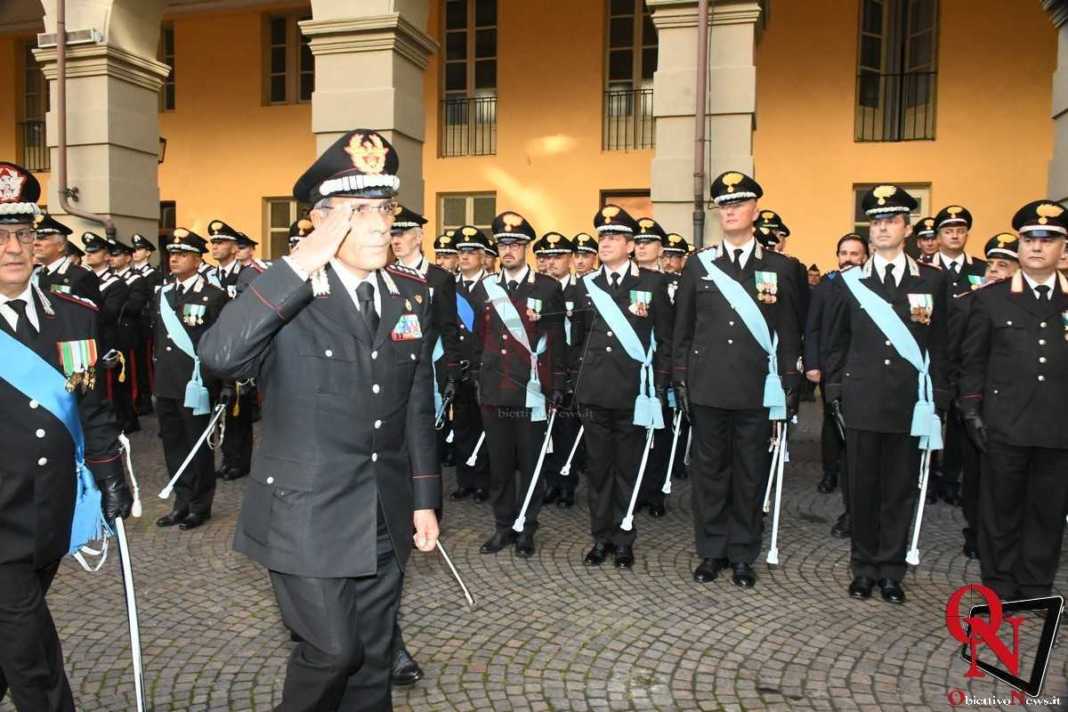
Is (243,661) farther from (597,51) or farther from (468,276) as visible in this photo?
(597,51)

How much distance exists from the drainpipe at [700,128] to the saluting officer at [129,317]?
22.6 ft

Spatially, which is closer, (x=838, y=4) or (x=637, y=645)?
(x=637, y=645)

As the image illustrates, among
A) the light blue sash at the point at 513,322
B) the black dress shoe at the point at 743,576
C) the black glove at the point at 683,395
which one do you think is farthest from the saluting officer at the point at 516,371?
the black dress shoe at the point at 743,576

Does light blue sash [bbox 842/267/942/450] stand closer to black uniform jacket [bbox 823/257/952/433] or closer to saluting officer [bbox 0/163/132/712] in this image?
black uniform jacket [bbox 823/257/952/433]

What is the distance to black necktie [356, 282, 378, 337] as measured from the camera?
2.87 m

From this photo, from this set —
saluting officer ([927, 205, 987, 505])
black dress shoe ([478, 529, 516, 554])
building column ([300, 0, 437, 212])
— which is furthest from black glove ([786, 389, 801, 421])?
building column ([300, 0, 437, 212])

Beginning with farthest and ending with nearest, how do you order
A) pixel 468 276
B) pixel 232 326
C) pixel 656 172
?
pixel 656 172
pixel 468 276
pixel 232 326

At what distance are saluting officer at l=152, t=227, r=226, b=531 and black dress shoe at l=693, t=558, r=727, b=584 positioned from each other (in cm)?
365

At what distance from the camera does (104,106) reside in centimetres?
1206

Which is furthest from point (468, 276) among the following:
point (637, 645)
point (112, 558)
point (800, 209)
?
point (800, 209)

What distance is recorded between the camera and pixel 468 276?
26.1 feet

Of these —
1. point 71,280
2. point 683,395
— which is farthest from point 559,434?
point 71,280

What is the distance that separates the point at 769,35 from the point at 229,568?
12498mm

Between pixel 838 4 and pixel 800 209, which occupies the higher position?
pixel 838 4
